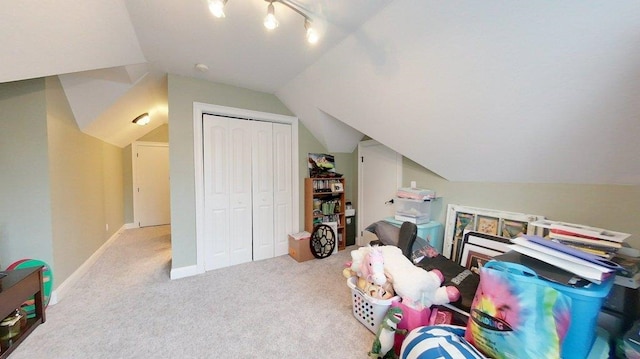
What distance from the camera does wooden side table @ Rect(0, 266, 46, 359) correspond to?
1.51 meters

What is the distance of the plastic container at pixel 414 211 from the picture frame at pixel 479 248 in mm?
462

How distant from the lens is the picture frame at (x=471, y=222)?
193 cm

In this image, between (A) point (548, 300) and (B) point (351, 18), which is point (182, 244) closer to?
(B) point (351, 18)

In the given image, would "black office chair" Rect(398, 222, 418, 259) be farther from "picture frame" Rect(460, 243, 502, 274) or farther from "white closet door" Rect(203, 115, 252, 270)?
"white closet door" Rect(203, 115, 252, 270)

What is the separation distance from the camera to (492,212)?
2133 millimetres

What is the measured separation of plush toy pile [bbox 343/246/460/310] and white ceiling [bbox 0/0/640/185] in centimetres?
119

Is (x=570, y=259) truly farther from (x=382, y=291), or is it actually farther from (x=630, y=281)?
(x=382, y=291)

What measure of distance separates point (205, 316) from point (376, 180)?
263cm

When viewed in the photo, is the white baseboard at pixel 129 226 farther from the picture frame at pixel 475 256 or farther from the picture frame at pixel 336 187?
the picture frame at pixel 475 256

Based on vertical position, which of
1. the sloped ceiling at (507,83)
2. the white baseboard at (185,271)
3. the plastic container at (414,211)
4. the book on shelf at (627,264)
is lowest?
the white baseboard at (185,271)

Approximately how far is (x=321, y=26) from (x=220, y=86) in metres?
1.75

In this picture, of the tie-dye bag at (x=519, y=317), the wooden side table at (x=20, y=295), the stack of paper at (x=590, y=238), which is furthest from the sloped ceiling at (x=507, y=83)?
the wooden side table at (x=20, y=295)

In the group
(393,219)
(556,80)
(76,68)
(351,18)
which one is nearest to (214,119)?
(76,68)

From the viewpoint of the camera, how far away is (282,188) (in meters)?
3.39
